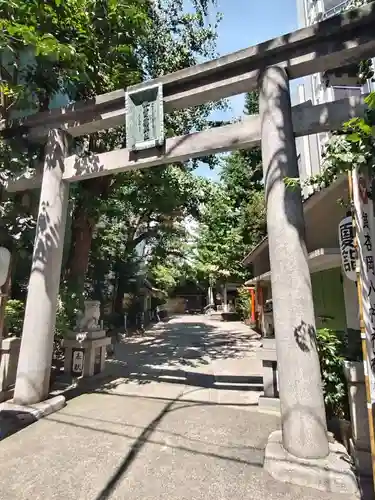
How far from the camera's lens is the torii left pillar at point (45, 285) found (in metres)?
4.90

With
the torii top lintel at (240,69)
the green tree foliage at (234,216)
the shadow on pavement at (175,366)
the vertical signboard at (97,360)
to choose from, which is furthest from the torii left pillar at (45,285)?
the green tree foliage at (234,216)

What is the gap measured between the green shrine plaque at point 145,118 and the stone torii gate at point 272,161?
0.12 m

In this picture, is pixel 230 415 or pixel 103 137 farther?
pixel 103 137

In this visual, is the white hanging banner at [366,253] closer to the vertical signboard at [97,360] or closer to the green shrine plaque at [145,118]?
the green shrine plaque at [145,118]

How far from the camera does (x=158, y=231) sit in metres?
17.2

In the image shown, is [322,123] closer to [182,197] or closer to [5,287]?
[5,287]

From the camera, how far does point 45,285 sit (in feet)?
16.7

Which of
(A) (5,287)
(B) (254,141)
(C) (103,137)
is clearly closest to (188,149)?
(B) (254,141)

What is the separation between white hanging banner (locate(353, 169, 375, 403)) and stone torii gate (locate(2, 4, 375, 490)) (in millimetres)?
790

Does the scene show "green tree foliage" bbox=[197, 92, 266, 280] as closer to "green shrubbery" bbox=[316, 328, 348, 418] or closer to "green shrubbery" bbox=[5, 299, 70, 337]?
"green shrubbery" bbox=[5, 299, 70, 337]

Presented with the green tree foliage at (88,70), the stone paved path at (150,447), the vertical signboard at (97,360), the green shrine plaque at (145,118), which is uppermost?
the green tree foliage at (88,70)

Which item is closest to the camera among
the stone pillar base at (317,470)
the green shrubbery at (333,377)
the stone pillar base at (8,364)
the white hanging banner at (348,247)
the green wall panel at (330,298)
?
the stone pillar base at (317,470)

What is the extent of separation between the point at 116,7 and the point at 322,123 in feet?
14.0

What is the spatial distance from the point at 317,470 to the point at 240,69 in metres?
4.98
